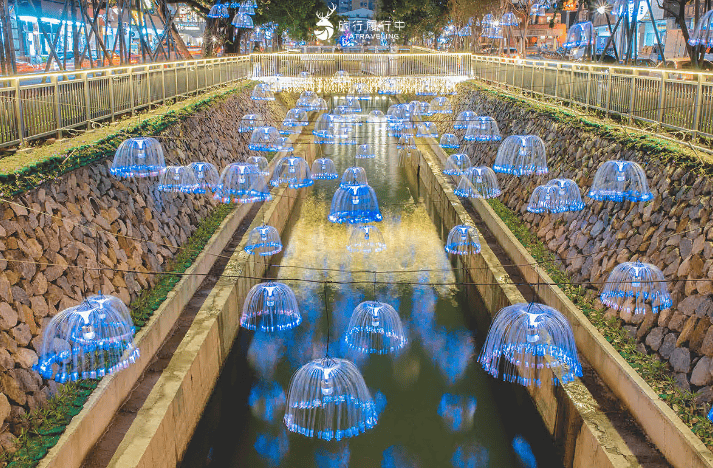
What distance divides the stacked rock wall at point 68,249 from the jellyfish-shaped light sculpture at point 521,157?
7.05m

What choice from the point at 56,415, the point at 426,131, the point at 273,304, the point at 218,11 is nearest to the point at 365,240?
the point at 273,304

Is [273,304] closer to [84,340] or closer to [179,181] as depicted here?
[84,340]

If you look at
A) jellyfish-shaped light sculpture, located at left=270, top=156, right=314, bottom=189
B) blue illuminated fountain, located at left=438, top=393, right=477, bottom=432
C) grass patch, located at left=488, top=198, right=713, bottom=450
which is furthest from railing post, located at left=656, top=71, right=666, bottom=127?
jellyfish-shaped light sculpture, located at left=270, top=156, right=314, bottom=189

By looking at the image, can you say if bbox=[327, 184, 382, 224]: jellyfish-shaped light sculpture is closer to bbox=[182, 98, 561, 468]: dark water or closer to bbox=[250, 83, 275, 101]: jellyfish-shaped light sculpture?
bbox=[182, 98, 561, 468]: dark water

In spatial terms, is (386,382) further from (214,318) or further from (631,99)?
(631,99)

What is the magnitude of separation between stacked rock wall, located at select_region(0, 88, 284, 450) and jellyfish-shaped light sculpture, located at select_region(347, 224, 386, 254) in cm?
386

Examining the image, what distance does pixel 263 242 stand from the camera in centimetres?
1393

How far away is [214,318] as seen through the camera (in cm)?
1096

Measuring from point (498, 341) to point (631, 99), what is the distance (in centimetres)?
930

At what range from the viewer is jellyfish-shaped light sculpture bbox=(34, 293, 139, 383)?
7.22 m

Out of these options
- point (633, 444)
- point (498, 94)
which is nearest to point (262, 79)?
point (498, 94)

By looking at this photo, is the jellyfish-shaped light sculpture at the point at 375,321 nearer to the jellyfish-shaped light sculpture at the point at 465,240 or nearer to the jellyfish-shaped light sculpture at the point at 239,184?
the jellyfish-shaped light sculpture at the point at 239,184

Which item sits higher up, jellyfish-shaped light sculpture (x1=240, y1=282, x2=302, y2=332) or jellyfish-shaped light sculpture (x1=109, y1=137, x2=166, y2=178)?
jellyfish-shaped light sculpture (x1=109, y1=137, x2=166, y2=178)

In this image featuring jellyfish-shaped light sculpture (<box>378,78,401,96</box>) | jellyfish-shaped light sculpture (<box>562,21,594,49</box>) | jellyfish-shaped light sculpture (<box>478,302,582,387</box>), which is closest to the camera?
jellyfish-shaped light sculpture (<box>478,302,582,387</box>)
